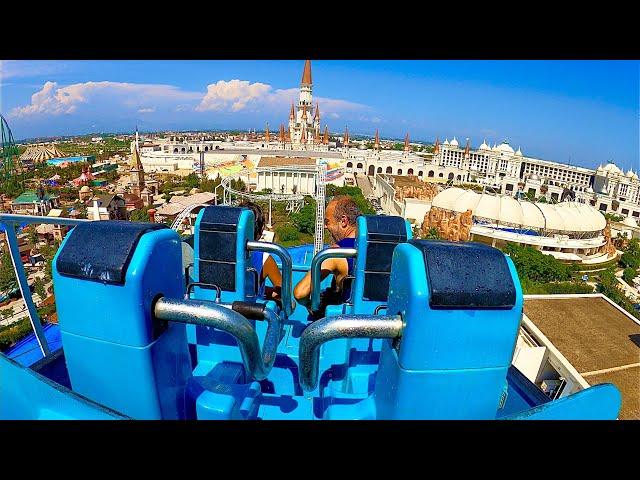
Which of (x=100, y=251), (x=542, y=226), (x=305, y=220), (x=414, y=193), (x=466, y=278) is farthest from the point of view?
(x=414, y=193)

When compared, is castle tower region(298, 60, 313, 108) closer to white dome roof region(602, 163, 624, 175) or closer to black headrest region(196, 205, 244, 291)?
white dome roof region(602, 163, 624, 175)

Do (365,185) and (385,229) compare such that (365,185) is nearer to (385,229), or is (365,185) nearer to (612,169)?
(612,169)

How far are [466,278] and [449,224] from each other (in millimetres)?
25715

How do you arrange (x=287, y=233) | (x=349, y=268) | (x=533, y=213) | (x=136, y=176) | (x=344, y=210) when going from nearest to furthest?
1. (x=344, y=210)
2. (x=349, y=268)
3. (x=287, y=233)
4. (x=533, y=213)
5. (x=136, y=176)

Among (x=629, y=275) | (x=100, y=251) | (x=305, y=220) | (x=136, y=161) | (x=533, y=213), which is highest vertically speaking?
(x=100, y=251)

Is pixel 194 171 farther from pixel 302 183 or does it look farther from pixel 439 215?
pixel 439 215

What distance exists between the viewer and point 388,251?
87.3 inches

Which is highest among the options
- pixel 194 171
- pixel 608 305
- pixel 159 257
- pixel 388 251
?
pixel 159 257

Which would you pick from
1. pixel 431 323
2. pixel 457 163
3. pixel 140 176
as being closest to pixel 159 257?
pixel 431 323

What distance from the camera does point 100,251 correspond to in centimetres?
117

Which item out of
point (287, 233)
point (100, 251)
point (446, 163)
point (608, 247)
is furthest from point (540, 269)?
point (446, 163)

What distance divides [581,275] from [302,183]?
87.0 feet

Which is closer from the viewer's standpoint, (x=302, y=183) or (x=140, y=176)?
(x=140, y=176)

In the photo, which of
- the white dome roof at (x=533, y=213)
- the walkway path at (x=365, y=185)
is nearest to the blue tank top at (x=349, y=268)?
the white dome roof at (x=533, y=213)
